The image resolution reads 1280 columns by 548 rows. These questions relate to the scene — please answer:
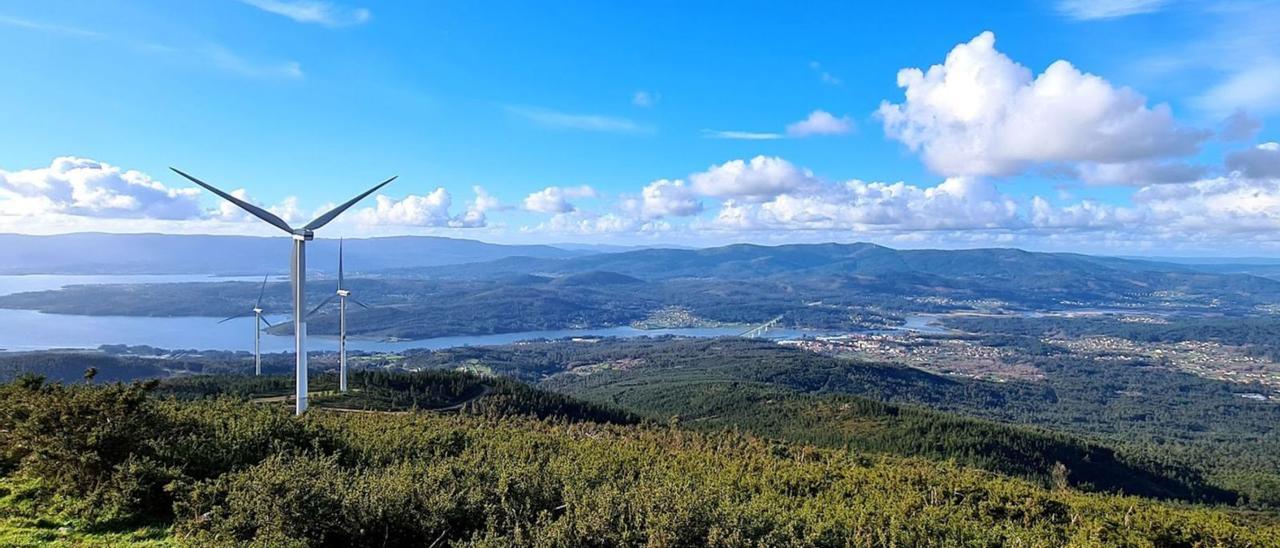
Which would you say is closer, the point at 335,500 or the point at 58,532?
the point at 335,500

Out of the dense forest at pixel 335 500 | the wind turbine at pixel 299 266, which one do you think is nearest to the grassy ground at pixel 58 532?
the dense forest at pixel 335 500

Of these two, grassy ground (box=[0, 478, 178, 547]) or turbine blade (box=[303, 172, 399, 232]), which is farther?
turbine blade (box=[303, 172, 399, 232])

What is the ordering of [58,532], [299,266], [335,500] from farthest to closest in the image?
[299,266] → [58,532] → [335,500]

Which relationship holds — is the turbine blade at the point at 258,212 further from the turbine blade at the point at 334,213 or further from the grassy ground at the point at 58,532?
the grassy ground at the point at 58,532

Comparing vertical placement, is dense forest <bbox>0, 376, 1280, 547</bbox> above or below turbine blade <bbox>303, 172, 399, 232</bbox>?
below

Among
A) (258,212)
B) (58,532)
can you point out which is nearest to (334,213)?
(258,212)

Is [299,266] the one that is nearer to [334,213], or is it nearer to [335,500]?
[334,213]

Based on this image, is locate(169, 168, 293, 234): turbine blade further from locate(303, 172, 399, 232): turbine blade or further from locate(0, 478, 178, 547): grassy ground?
locate(0, 478, 178, 547): grassy ground

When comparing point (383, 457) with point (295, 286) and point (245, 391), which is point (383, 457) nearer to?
point (295, 286)

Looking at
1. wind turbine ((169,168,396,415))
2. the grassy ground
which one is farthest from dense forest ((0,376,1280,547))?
wind turbine ((169,168,396,415))
